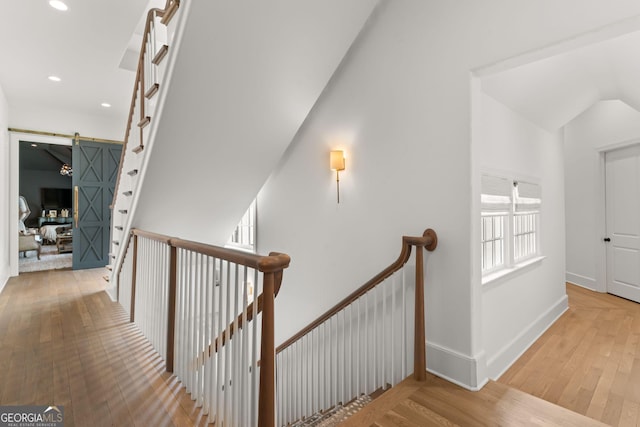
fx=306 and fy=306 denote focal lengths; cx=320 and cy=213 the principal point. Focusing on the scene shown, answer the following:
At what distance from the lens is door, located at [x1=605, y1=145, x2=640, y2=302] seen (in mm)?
4227

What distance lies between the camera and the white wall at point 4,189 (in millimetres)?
4480

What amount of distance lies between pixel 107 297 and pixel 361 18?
435cm

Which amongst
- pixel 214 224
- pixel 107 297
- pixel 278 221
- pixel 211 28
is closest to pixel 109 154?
pixel 107 297

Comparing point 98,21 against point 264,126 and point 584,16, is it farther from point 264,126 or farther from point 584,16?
point 584,16

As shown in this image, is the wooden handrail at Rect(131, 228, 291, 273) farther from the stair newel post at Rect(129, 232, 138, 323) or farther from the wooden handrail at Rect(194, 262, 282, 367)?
the stair newel post at Rect(129, 232, 138, 323)

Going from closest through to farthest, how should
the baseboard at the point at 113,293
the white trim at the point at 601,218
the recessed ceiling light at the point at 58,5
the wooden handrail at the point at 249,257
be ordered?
the wooden handrail at the point at 249,257
the recessed ceiling light at the point at 58,5
the baseboard at the point at 113,293
the white trim at the point at 601,218

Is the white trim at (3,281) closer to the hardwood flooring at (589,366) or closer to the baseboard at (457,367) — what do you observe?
the baseboard at (457,367)

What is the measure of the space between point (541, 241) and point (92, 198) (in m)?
7.52

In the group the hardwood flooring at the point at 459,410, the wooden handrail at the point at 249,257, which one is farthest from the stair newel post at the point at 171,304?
the hardwood flooring at the point at 459,410

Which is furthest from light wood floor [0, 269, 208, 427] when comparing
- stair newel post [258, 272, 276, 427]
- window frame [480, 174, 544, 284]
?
window frame [480, 174, 544, 284]

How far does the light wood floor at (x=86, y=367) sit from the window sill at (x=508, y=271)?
2.24 metres

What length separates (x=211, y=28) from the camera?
2.04m

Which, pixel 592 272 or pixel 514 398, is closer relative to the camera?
pixel 514 398

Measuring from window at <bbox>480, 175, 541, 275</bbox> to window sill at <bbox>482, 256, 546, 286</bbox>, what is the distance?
0.12 ft
